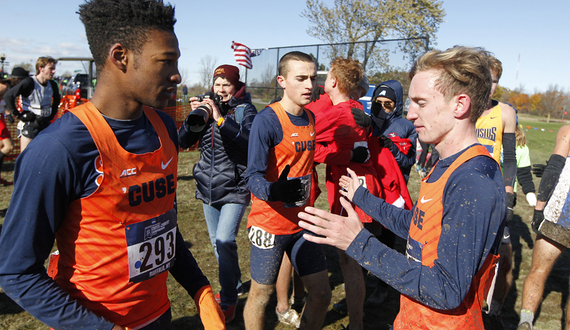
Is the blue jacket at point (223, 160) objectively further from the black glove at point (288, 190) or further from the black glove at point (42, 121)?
the black glove at point (42, 121)

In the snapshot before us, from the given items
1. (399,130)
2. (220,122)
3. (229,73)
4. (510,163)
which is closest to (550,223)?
(510,163)

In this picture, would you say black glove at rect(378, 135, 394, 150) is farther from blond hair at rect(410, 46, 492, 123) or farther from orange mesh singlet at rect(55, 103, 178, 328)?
orange mesh singlet at rect(55, 103, 178, 328)

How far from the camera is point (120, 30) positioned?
1437 millimetres

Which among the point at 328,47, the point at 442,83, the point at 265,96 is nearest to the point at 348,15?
the point at 328,47

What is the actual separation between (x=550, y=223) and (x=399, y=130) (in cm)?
174

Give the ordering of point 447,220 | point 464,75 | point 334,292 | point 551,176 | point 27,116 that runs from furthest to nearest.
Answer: point 27,116 → point 334,292 → point 551,176 → point 464,75 → point 447,220

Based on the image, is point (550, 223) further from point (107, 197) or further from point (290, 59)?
point (107, 197)

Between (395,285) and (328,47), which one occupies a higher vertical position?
(328,47)

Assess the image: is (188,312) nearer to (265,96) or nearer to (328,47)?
(328,47)

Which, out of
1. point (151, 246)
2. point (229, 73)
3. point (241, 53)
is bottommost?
point (151, 246)

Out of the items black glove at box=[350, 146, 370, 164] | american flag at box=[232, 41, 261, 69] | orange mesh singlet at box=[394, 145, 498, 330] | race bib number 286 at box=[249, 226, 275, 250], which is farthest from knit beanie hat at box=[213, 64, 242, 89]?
american flag at box=[232, 41, 261, 69]

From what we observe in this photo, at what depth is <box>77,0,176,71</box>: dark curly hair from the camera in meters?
1.43

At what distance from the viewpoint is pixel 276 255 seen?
111 inches

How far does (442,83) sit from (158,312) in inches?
62.2
